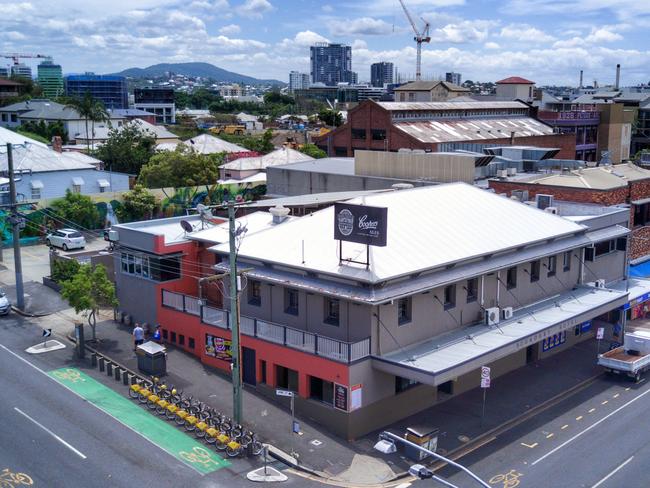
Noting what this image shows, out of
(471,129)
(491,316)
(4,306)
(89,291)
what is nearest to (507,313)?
(491,316)

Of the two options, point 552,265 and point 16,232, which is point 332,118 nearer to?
point 16,232

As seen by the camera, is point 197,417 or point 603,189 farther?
point 603,189

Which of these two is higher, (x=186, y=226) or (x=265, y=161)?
(x=265, y=161)

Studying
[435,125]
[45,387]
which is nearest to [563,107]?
[435,125]

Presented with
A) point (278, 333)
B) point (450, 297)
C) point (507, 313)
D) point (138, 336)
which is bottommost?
point (138, 336)

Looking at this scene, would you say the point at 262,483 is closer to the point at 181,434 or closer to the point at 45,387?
the point at 181,434

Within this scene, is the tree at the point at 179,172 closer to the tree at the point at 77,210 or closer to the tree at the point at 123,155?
the tree at the point at 77,210

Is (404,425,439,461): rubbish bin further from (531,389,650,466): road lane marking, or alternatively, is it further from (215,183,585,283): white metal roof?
(215,183,585,283): white metal roof
